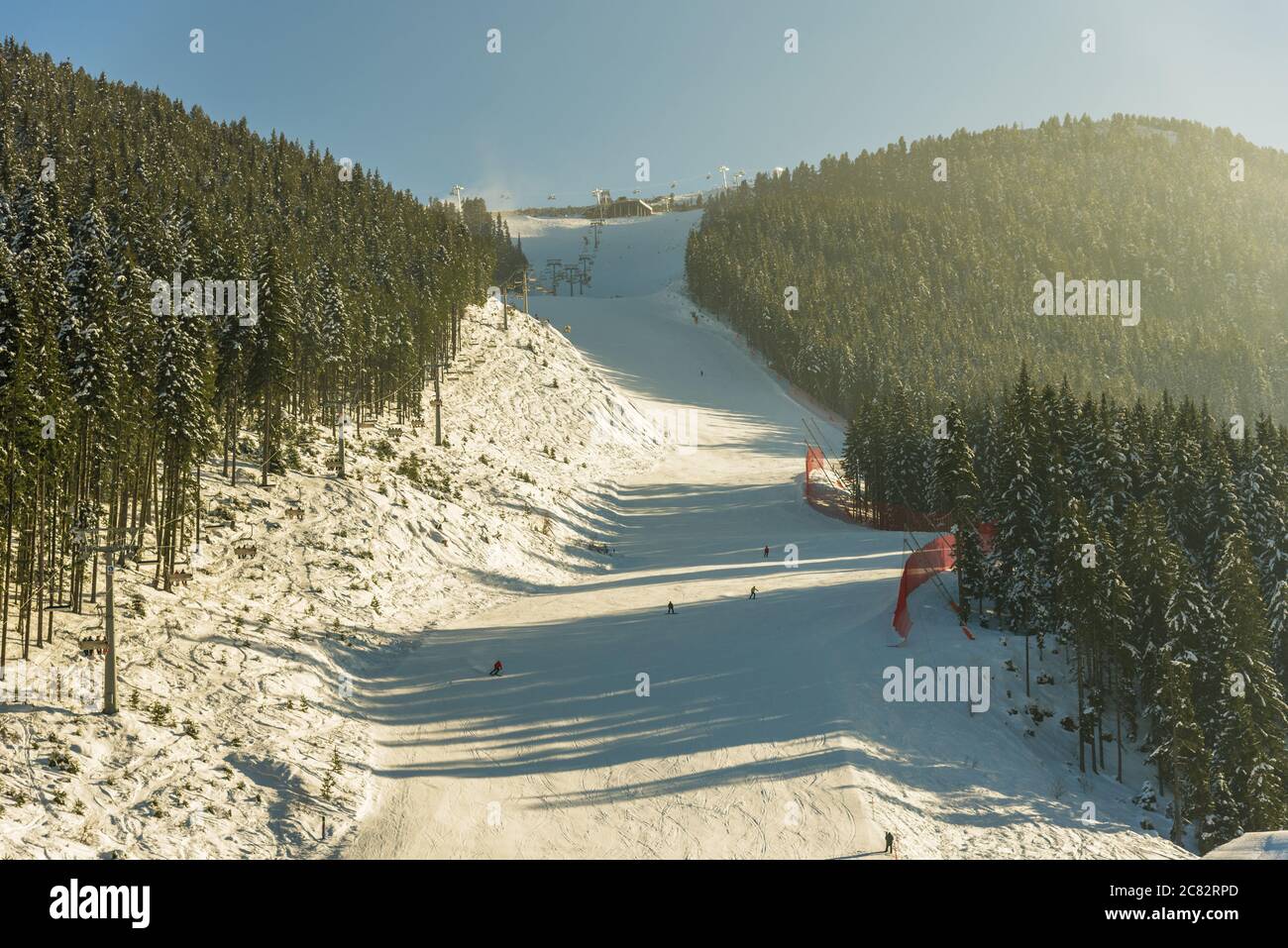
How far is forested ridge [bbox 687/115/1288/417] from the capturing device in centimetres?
12512

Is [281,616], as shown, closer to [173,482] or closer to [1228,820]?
[173,482]

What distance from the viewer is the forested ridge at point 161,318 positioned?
3231 cm

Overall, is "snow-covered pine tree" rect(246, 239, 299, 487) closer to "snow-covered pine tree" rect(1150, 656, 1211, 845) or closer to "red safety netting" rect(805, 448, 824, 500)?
"snow-covered pine tree" rect(1150, 656, 1211, 845)

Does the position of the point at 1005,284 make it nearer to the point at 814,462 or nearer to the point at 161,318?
the point at 814,462

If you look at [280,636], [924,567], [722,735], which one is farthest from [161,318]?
[924,567]

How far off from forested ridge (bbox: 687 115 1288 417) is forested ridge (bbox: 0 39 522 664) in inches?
1991

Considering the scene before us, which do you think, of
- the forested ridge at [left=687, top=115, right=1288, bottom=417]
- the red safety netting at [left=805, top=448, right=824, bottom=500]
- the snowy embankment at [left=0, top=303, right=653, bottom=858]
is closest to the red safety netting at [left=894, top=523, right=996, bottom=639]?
the snowy embankment at [left=0, top=303, right=653, bottom=858]

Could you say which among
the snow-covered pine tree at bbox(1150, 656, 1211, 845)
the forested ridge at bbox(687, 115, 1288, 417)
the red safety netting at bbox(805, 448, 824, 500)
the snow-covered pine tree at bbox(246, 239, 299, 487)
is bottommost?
the snow-covered pine tree at bbox(1150, 656, 1211, 845)

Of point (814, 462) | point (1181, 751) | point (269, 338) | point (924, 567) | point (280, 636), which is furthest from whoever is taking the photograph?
point (814, 462)

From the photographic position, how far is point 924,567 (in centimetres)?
4938

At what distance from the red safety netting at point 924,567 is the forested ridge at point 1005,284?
47204mm

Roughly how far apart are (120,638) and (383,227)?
77.9 m

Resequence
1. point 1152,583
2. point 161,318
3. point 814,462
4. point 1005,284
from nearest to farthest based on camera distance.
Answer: point 1152,583 → point 161,318 → point 814,462 → point 1005,284

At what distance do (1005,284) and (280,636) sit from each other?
14816 cm
